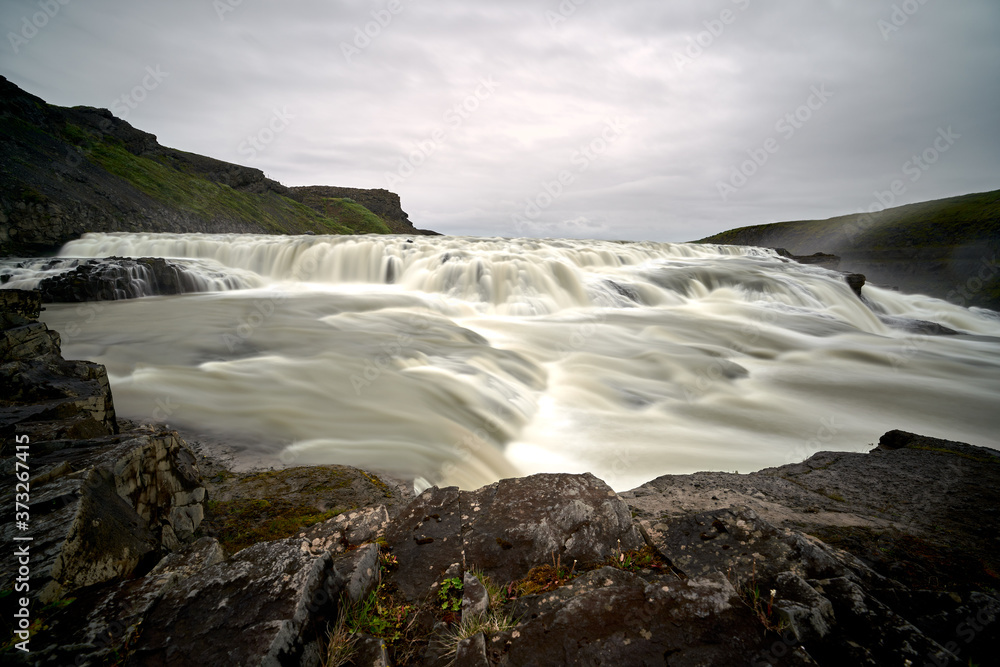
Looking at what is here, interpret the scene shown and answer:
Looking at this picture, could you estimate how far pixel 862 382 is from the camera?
9.23 meters

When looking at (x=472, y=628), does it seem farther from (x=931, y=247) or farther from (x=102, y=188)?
(x=102, y=188)

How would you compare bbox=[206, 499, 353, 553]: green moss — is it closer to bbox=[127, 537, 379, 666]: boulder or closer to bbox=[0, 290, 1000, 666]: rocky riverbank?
bbox=[0, 290, 1000, 666]: rocky riverbank

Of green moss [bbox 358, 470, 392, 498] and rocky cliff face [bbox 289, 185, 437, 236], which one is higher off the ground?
rocky cliff face [bbox 289, 185, 437, 236]

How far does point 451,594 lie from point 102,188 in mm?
39296

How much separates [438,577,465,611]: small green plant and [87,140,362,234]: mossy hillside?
1764 inches

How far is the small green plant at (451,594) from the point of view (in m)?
1.97

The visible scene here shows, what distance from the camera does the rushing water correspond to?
17.5ft

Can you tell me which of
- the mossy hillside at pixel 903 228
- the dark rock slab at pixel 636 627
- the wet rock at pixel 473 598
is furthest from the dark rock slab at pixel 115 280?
the mossy hillside at pixel 903 228

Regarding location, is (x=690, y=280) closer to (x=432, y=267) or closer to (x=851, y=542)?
(x=432, y=267)

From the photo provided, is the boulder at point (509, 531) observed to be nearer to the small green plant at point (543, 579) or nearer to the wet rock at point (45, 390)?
the small green plant at point (543, 579)

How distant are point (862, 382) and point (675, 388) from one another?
177 inches

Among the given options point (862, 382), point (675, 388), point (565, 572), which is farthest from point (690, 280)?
point (565, 572)

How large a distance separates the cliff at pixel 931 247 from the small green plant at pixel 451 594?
3325 centimetres

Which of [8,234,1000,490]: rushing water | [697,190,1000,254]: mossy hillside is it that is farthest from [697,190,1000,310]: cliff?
[8,234,1000,490]: rushing water
